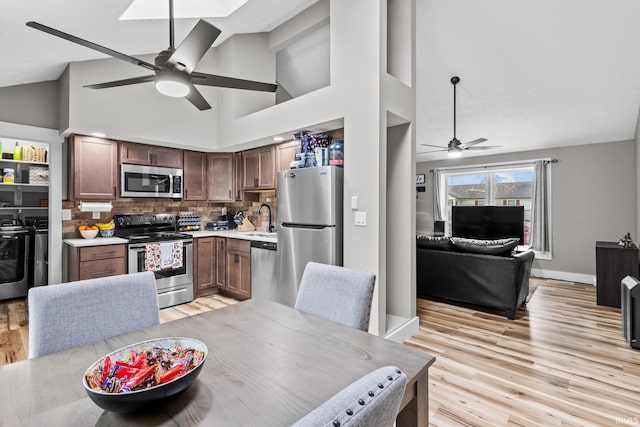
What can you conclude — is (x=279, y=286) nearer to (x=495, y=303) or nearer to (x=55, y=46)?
(x=495, y=303)

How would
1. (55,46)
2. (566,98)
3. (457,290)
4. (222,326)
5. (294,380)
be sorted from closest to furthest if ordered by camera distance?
(294,380) → (222,326) → (55,46) → (457,290) → (566,98)

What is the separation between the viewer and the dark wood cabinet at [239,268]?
4.02m

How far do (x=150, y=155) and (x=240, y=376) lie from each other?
3898 millimetres

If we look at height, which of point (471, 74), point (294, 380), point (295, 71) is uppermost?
point (295, 71)

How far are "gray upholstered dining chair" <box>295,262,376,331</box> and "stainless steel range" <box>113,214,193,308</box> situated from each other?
107 inches

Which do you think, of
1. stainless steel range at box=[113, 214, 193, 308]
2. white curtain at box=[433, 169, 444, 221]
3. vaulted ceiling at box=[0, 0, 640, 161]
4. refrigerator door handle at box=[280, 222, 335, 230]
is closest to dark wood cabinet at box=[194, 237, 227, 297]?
stainless steel range at box=[113, 214, 193, 308]

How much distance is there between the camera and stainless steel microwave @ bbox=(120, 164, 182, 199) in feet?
12.9

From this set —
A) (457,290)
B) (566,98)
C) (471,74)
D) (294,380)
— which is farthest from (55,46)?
(566,98)

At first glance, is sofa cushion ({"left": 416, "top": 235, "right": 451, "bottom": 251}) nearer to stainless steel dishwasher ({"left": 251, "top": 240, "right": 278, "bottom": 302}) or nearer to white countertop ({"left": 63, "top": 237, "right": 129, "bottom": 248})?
stainless steel dishwasher ({"left": 251, "top": 240, "right": 278, "bottom": 302})

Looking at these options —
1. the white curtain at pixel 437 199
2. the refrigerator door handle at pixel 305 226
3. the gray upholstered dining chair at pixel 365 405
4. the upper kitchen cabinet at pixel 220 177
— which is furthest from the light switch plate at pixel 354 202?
the white curtain at pixel 437 199

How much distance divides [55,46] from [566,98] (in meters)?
5.72

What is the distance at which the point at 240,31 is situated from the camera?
13.3 ft

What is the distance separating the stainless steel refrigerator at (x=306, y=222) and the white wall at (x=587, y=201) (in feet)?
15.0

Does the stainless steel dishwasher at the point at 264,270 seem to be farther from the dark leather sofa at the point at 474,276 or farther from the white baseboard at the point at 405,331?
the dark leather sofa at the point at 474,276
